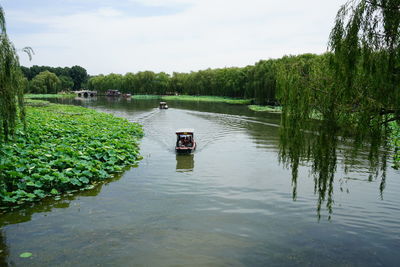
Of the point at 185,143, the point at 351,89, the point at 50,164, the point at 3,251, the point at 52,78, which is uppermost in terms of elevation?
the point at 52,78

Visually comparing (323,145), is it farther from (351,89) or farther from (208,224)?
(208,224)

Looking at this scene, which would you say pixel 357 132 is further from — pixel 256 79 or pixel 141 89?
pixel 141 89

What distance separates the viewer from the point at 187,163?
60.7 feet

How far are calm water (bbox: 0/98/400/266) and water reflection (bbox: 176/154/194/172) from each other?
1.00m

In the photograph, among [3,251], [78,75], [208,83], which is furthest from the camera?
[78,75]

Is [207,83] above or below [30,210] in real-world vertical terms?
above

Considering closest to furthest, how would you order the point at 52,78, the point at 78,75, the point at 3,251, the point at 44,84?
1. the point at 3,251
2. the point at 44,84
3. the point at 52,78
4. the point at 78,75

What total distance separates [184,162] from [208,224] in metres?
8.74

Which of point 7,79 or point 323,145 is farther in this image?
point 7,79

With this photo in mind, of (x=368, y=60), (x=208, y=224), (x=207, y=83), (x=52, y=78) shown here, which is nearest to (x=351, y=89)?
(x=368, y=60)

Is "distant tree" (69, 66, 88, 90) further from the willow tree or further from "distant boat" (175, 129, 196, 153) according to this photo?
the willow tree

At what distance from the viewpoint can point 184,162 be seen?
738 inches

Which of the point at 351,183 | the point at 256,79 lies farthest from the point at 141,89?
the point at 351,183

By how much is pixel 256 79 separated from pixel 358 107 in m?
63.6
